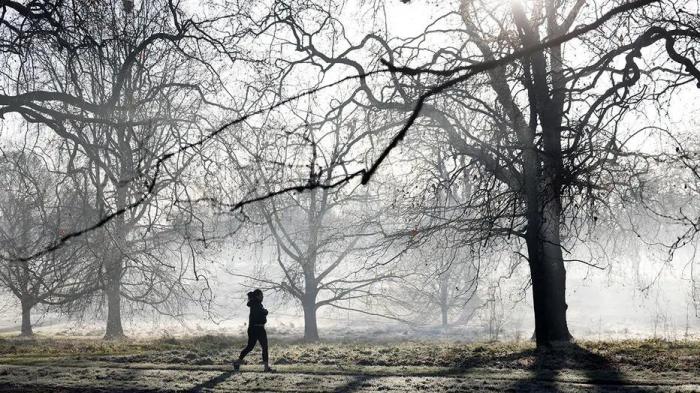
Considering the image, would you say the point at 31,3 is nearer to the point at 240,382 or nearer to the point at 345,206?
the point at 240,382

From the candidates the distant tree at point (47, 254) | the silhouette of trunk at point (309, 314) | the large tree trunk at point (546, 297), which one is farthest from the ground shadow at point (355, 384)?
the silhouette of trunk at point (309, 314)

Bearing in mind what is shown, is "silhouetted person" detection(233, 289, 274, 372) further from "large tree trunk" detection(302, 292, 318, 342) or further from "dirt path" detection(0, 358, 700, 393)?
"large tree trunk" detection(302, 292, 318, 342)

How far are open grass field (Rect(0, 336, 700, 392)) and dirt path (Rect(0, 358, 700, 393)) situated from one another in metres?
0.01

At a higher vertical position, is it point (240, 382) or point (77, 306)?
point (77, 306)

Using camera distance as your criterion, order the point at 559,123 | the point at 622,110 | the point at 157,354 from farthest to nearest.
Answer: the point at 157,354 < the point at 559,123 < the point at 622,110

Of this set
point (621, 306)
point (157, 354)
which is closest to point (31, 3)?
point (157, 354)

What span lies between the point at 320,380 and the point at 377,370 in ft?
4.19

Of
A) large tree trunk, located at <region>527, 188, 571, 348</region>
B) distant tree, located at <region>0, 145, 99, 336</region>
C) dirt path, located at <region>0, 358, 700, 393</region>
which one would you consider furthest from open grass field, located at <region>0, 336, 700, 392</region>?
distant tree, located at <region>0, 145, 99, 336</region>

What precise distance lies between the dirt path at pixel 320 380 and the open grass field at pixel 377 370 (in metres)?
0.01

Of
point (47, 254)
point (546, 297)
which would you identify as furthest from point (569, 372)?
point (47, 254)

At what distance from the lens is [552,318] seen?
46.8ft

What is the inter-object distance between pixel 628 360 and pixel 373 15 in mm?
8403

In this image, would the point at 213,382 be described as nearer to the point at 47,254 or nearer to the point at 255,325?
the point at 255,325

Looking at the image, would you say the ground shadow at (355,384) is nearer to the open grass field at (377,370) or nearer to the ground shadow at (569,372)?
the open grass field at (377,370)
